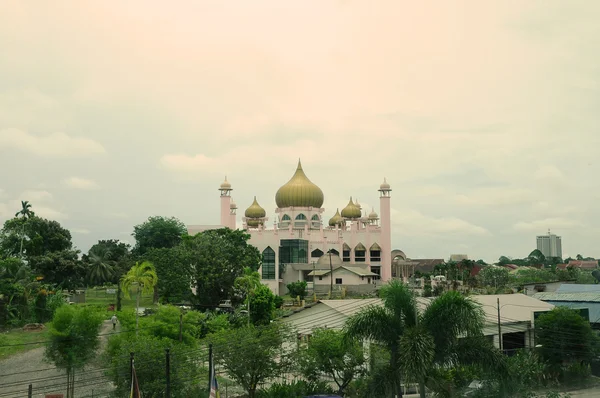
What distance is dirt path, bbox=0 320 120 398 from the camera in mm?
27875

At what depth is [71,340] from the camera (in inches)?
1080

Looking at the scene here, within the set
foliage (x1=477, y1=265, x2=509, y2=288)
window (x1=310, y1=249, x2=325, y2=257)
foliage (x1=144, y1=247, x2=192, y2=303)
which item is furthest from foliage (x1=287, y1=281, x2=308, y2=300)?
foliage (x1=477, y1=265, x2=509, y2=288)

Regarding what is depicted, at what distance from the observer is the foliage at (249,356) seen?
25875 mm

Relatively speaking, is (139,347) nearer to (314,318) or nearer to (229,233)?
(314,318)

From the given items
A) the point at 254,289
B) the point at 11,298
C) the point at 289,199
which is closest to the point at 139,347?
the point at 254,289

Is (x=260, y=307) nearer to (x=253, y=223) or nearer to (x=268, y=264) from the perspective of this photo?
(x=268, y=264)

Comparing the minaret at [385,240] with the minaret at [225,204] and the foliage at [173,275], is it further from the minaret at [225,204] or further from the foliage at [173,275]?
the foliage at [173,275]

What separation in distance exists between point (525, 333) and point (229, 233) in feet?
95.9

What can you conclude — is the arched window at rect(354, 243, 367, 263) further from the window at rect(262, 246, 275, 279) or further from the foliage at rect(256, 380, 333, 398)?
the foliage at rect(256, 380, 333, 398)

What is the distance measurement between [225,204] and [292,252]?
12.5 m

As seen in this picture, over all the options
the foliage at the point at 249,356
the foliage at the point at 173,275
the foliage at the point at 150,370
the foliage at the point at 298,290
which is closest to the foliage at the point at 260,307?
the foliage at the point at 173,275

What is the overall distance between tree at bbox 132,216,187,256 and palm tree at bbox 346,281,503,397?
6411 cm

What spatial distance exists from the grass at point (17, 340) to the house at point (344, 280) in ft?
101

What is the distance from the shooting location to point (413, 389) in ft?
96.6
